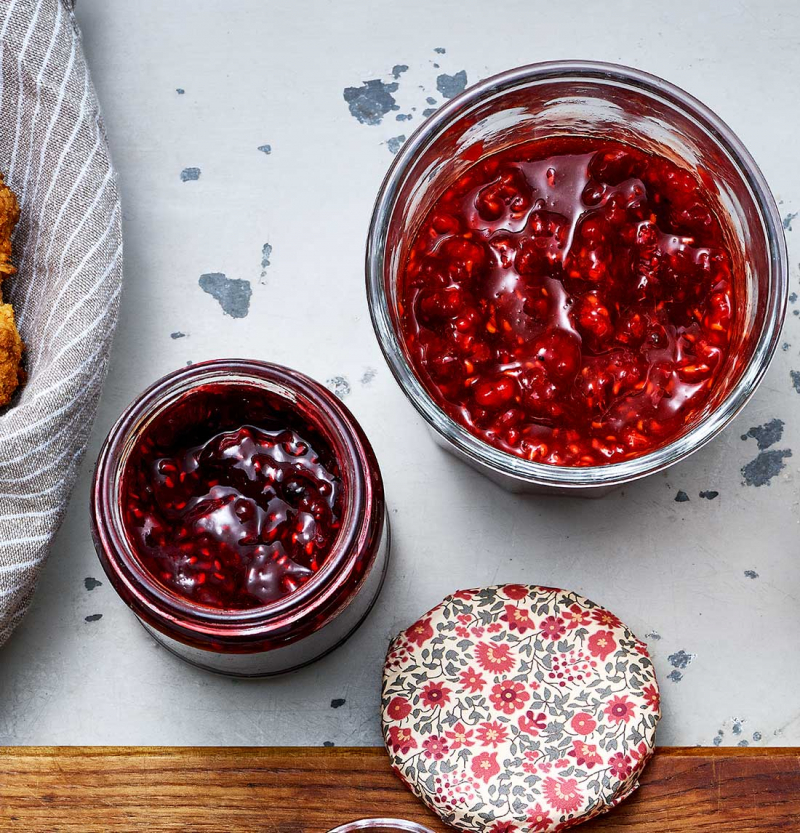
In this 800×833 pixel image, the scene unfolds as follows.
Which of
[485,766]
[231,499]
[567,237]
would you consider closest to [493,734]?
[485,766]

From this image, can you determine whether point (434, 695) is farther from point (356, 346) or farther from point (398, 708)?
point (356, 346)

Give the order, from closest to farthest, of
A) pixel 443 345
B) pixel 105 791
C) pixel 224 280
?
pixel 443 345 < pixel 105 791 < pixel 224 280

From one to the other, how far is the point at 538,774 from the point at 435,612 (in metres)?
0.19

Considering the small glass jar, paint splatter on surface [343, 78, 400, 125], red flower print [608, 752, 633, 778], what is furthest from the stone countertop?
the small glass jar

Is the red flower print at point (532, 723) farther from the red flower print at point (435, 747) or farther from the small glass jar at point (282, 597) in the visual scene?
the small glass jar at point (282, 597)

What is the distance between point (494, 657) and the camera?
1.14 m

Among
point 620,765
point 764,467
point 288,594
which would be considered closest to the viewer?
point 288,594

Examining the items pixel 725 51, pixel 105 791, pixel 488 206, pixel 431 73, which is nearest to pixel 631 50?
pixel 725 51

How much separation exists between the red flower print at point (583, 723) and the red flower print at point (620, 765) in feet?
0.12

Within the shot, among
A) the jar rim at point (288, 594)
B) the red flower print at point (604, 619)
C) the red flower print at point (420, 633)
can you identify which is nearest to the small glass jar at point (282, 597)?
the jar rim at point (288, 594)

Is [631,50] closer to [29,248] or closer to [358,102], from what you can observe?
[358,102]

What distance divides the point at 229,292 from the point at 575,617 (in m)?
0.51

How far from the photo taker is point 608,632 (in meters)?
1.14

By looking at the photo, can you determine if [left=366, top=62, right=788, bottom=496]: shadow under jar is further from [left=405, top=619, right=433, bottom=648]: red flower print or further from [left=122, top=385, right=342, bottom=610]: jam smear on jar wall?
[left=405, top=619, right=433, bottom=648]: red flower print
